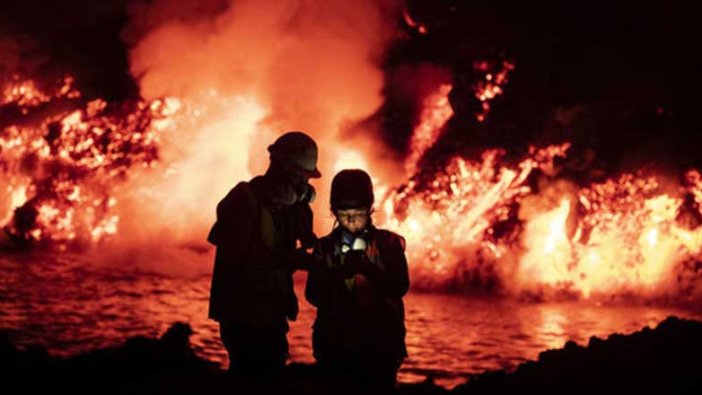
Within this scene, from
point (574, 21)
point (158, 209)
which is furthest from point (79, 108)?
point (574, 21)

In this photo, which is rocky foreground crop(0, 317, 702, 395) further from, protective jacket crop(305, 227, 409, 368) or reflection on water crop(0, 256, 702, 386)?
reflection on water crop(0, 256, 702, 386)

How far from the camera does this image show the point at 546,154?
1889 cm

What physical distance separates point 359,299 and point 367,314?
12 cm

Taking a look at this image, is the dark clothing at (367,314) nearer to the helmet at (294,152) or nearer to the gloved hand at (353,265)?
the gloved hand at (353,265)

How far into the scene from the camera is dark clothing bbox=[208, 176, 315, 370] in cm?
564

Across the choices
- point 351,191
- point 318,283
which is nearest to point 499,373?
point 318,283

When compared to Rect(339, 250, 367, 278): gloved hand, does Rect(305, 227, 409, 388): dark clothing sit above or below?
below

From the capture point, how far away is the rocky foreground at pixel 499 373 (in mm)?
6086

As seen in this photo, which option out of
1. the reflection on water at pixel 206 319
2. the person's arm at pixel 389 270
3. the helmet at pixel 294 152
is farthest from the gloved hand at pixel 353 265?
the reflection on water at pixel 206 319

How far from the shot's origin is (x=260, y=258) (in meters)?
5.58

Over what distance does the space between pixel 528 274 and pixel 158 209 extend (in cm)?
1025

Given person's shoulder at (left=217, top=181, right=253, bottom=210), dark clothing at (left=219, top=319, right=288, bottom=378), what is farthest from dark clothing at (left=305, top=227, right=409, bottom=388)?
person's shoulder at (left=217, top=181, right=253, bottom=210)

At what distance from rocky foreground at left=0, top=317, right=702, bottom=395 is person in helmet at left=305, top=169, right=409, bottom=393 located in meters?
0.26

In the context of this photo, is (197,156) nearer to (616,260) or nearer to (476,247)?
(476,247)
